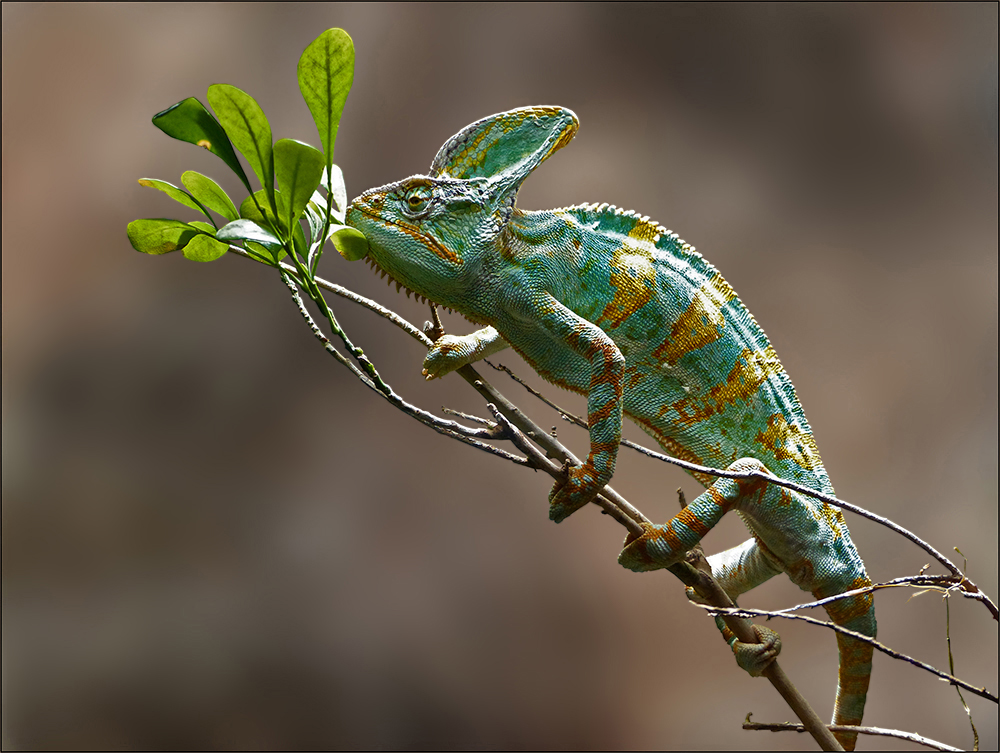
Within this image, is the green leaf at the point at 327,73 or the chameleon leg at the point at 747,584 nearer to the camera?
the green leaf at the point at 327,73

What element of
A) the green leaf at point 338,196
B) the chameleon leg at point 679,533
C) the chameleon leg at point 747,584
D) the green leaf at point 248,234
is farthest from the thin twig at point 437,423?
the chameleon leg at point 747,584

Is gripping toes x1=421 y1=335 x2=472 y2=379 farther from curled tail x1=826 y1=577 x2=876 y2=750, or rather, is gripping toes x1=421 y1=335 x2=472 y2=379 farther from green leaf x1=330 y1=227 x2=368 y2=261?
curled tail x1=826 y1=577 x2=876 y2=750

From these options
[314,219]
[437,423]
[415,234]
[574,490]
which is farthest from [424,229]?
[574,490]

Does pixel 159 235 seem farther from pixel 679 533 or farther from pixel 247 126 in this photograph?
pixel 679 533

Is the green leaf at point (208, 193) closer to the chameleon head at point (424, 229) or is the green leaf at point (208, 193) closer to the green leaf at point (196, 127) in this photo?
the green leaf at point (196, 127)

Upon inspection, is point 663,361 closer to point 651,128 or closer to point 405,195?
point 405,195

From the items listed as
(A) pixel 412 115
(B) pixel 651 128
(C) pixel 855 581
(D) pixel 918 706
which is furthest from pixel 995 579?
(A) pixel 412 115

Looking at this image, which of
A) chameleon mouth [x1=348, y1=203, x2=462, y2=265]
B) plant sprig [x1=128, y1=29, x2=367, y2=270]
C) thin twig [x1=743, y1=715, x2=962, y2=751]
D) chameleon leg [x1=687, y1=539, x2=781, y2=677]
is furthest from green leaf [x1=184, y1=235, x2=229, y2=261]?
thin twig [x1=743, y1=715, x2=962, y2=751]
